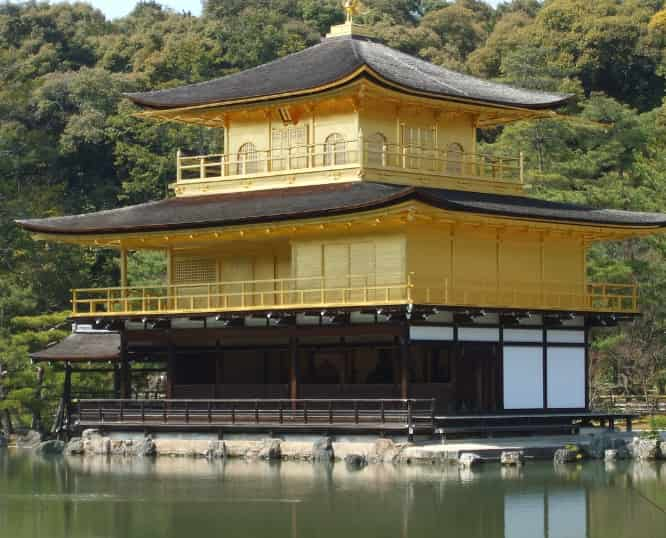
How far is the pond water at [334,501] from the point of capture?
101ft

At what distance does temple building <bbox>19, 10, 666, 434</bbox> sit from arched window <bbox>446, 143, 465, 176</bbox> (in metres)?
0.07

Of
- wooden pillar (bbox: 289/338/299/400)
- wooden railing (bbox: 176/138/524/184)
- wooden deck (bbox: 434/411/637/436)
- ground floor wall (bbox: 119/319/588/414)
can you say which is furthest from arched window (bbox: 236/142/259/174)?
wooden deck (bbox: 434/411/637/436)

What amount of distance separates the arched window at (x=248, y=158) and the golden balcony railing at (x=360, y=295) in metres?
3.46

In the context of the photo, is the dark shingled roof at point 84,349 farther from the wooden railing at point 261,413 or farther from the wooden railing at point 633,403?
the wooden railing at point 633,403

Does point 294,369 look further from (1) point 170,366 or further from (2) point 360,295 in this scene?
(1) point 170,366

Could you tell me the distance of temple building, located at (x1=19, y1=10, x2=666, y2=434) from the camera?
44.7 metres

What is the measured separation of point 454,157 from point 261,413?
10.3 m

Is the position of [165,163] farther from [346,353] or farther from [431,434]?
[431,434]

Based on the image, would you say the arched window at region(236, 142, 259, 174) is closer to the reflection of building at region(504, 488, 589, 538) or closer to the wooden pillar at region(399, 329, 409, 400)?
the wooden pillar at region(399, 329, 409, 400)

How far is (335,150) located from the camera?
48406 millimetres

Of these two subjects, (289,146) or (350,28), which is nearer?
(289,146)

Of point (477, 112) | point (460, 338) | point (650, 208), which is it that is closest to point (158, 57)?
point (650, 208)

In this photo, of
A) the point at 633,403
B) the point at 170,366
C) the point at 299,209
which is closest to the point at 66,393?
the point at 170,366

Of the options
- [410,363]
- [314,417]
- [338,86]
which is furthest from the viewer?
[338,86]
